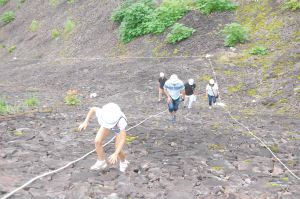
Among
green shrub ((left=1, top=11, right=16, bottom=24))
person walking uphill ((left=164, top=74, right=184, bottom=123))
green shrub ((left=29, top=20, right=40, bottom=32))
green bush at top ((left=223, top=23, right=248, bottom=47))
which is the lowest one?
person walking uphill ((left=164, top=74, right=184, bottom=123))

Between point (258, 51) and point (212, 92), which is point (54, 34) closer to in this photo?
point (258, 51)

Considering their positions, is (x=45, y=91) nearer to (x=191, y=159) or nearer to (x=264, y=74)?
(x=264, y=74)

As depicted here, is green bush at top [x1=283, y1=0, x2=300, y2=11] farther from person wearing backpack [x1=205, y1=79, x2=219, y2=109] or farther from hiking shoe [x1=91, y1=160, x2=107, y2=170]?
hiking shoe [x1=91, y1=160, x2=107, y2=170]

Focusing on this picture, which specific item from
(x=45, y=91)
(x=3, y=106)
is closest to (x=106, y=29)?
(x=45, y=91)

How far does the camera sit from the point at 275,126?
11812mm

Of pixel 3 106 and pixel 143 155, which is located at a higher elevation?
pixel 3 106

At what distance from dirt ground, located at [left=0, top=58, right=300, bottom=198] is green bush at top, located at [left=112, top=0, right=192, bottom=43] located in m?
9.15

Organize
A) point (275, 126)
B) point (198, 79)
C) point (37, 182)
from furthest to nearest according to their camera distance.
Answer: point (198, 79) < point (275, 126) < point (37, 182)

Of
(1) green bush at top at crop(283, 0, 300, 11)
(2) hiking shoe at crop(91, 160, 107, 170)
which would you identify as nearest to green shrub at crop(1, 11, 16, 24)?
(1) green bush at top at crop(283, 0, 300, 11)

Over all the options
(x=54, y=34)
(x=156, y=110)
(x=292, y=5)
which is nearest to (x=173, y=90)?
(x=156, y=110)

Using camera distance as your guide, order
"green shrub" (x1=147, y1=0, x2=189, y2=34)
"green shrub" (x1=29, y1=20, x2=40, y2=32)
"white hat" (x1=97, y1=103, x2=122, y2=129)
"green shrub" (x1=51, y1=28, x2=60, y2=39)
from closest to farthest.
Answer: "white hat" (x1=97, y1=103, x2=122, y2=129), "green shrub" (x1=147, y1=0, x2=189, y2=34), "green shrub" (x1=51, y1=28, x2=60, y2=39), "green shrub" (x1=29, y1=20, x2=40, y2=32)

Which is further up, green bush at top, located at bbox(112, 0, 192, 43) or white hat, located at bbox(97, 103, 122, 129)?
green bush at top, located at bbox(112, 0, 192, 43)

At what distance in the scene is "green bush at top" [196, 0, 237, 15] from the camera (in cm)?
2295

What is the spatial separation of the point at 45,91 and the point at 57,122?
7719mm
